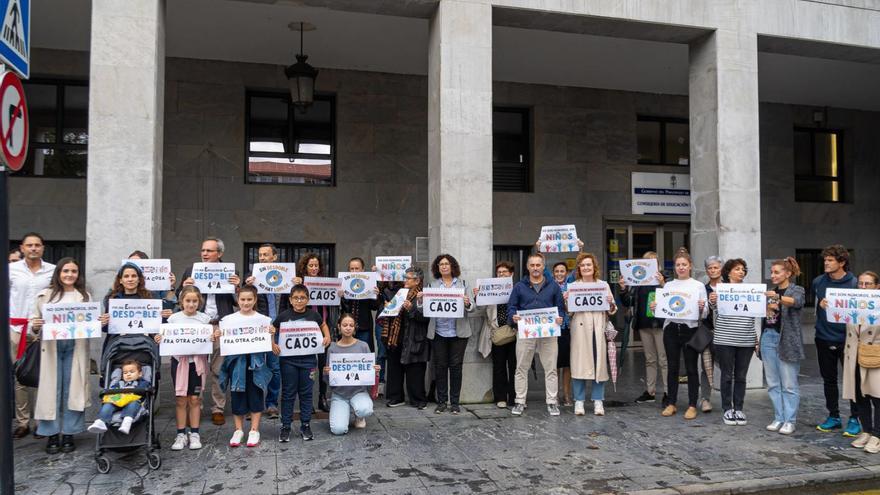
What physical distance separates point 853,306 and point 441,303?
4.65 metres

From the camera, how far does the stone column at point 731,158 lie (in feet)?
32.5

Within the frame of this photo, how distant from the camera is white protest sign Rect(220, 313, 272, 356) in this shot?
644 cm

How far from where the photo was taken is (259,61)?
485 inches

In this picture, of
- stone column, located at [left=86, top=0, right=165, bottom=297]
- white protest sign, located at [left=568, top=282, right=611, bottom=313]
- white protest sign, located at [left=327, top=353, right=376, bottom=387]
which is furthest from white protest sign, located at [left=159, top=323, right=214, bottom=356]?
white protest sign, located at [left=568, top=282, right=611, bottom=313]

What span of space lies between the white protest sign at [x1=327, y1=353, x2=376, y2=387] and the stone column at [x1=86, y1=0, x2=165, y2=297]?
2.84 metres

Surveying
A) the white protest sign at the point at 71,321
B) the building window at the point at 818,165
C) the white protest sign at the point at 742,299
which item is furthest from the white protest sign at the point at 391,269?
the building window at the point at 818,165

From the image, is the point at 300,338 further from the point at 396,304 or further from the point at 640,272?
the point at 640,272

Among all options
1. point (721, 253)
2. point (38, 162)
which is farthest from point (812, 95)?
point (38, 162)

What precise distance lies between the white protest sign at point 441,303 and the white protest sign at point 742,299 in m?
3.26

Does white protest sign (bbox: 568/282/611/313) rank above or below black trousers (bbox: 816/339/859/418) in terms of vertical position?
above

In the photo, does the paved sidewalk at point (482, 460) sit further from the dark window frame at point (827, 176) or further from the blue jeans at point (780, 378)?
the dark window frame at point (827, 176)

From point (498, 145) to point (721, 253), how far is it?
5.85 metres

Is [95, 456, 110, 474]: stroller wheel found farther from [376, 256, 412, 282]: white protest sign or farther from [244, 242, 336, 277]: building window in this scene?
[244, 242, 336, 277]: building window

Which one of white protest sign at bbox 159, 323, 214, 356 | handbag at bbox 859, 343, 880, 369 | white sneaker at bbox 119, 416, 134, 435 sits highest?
white protest sign at bbox 159, 323, 214, 356
